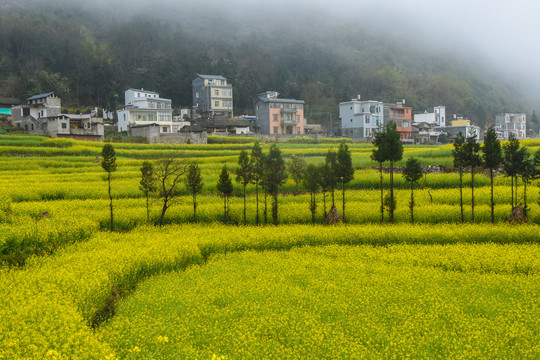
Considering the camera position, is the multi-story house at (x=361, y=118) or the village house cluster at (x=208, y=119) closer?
the village house cluster at (x=208, y=119)

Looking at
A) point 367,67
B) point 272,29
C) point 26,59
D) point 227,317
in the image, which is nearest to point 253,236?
point 227,317

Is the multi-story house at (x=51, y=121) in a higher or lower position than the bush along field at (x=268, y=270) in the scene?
higher

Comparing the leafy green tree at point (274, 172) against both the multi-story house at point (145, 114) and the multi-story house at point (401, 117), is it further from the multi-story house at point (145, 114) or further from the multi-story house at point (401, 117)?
the multi-story house at point (401, 117)

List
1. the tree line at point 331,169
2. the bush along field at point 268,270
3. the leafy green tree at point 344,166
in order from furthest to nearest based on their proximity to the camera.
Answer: the leafy green tree at point 344,166, the tree line at point 331,169, the bush along field at point 268,270

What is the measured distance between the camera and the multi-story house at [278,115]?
8069cm

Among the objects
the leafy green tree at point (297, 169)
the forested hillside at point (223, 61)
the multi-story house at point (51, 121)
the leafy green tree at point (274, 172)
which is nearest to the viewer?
the leafy green tree at point (274, 172)

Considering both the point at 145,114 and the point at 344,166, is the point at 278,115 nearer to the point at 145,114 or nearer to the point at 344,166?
the point at 145,114

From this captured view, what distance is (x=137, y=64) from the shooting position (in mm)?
112938

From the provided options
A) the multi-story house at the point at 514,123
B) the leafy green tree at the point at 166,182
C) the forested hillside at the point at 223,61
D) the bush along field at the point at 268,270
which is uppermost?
the forested hillside at the point at 223,61

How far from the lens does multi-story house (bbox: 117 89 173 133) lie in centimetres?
7269

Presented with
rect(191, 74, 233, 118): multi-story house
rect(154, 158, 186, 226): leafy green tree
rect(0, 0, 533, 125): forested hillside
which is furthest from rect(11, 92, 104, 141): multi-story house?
rect(154, 158, 186, 226): leafy green tree

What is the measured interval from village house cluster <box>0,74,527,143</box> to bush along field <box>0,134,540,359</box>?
24.7 metres

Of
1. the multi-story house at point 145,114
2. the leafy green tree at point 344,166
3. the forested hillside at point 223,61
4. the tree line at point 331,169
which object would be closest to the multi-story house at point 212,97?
the forested hillside at point 223,61

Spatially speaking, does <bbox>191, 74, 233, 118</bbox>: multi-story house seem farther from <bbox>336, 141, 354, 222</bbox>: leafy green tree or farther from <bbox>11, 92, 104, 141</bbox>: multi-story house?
<bbox>336, 141, 354, 222</bbox>: leafy green tree
